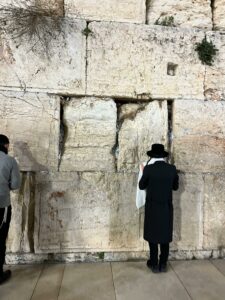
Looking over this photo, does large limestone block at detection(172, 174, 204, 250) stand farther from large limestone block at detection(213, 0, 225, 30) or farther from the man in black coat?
large limestone block at detection(213, 0, 225, 30)

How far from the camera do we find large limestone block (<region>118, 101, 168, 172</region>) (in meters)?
4.34

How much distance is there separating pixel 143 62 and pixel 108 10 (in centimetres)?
91

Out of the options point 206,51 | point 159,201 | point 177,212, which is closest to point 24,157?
point 159,201

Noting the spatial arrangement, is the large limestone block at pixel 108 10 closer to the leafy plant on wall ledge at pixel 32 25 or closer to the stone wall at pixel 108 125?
the stone wall at pixel 108 125

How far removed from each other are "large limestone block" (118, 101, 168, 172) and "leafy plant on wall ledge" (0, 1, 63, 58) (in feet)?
4.61

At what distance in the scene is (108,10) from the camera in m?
4.35

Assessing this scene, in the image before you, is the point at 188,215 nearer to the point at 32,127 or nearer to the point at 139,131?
the point at 139,131

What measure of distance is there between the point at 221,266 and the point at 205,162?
56.3 inches

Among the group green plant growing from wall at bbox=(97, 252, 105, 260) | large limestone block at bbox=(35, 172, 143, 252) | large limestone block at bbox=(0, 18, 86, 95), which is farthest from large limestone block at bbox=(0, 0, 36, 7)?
green plant growing from wall at bbox=(97, 252, 105, 260)

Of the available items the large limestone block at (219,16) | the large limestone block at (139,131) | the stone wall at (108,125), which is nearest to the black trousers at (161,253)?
the stone wall at (108,125)

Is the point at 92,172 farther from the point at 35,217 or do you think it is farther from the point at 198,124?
the point at 198,124

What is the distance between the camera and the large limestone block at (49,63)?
409cm

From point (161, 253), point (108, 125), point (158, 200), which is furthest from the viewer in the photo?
point (108, 125)

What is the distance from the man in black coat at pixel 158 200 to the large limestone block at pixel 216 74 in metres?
1.40
